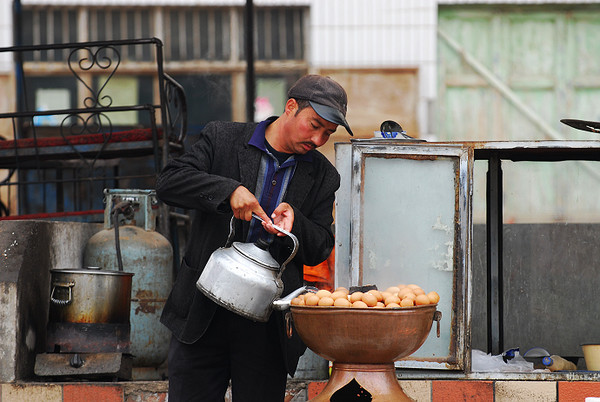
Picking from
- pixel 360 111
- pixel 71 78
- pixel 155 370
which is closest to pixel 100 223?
pixel 155 370

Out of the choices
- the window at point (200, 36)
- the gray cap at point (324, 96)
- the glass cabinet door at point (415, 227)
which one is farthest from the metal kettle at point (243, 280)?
the window at point (200, 36)

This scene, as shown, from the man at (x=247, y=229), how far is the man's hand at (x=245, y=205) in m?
0.11

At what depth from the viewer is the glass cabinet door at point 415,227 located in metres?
5.50

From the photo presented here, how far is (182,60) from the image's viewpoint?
816 cm

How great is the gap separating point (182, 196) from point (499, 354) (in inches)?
134

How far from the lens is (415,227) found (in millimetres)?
5578

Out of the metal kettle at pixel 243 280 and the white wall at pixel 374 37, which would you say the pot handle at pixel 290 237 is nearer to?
the metal kettle at pixel 243 280

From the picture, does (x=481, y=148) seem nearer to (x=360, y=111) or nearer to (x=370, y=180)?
(x=370, y=180)

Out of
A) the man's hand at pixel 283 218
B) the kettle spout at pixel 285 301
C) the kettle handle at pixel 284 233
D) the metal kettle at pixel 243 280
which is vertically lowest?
the kettle spout at pixel 285 301

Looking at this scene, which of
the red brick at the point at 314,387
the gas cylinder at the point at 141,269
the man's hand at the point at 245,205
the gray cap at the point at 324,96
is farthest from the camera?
the gas cylinder at the point at 141,269

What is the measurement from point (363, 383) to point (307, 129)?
1.04m

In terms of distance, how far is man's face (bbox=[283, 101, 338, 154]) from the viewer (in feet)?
12.1

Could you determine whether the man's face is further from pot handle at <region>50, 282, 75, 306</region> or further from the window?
the window

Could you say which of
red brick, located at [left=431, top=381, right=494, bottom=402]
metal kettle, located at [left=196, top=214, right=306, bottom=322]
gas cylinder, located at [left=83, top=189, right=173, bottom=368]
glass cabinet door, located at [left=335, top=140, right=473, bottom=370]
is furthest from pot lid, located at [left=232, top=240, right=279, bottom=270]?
gas cylinder, located at [left=83, top=189, right=173, bottom=368]
